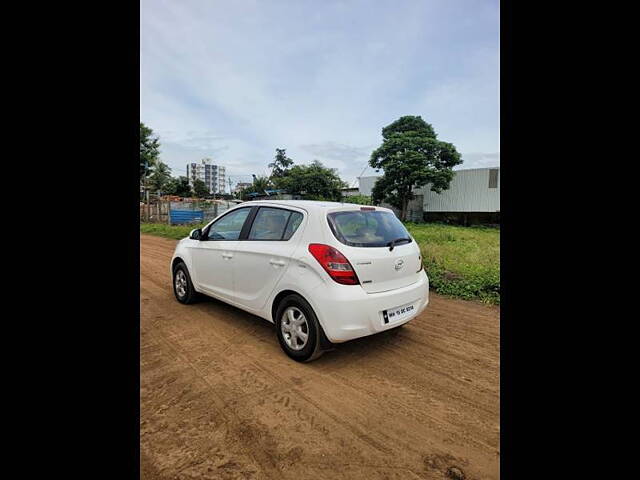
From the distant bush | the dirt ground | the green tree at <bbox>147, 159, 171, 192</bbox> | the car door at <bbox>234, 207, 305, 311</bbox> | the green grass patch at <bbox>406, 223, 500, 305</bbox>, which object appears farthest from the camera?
the green tree at <bbox>147, 159, 171, 192</bbox>

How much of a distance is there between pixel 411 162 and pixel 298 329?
69.9 feet

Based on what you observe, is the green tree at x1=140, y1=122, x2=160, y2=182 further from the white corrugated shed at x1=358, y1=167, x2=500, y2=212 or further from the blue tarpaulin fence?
the white corrugated shed at x1=358, y1=167, x2=500, y2=212

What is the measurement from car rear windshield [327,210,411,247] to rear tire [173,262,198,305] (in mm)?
2586

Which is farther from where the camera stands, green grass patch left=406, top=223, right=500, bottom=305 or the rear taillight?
green grass patch left=406, top=223, right=500, bottom=305

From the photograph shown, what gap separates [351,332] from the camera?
2.88m

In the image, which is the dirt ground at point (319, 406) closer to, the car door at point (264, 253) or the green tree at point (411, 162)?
the car door at point (264, 253)

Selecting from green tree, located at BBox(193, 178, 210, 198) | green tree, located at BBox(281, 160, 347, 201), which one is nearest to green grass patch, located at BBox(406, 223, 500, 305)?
green tree, located at BBox(281, 160, 347, 201)

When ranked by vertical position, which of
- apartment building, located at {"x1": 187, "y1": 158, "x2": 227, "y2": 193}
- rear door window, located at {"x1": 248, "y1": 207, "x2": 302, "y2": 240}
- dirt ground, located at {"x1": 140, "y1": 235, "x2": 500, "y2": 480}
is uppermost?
apartment building, located at {"x1": 187, "y1": 158, "x2": 227, "y2": 193}

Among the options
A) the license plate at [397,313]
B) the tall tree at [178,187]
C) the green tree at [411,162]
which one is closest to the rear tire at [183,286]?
the license plate at [397,313]

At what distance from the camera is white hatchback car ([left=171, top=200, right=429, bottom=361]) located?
114 inches
